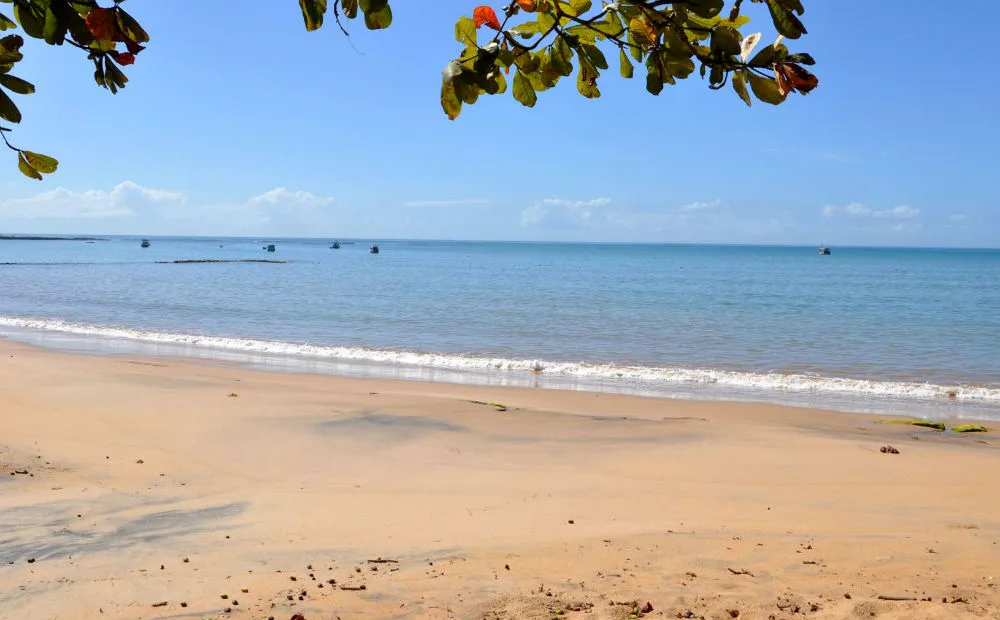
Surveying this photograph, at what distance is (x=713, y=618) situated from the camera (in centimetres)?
415

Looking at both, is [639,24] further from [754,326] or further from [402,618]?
[754,326]

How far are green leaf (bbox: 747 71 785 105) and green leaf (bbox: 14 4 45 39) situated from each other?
175cm

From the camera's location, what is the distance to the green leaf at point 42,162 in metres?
2.01

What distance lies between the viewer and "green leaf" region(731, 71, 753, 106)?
73.4 inches

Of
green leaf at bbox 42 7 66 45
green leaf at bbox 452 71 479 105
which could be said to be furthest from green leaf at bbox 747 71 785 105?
green leaf at bbox 42 7 66 45

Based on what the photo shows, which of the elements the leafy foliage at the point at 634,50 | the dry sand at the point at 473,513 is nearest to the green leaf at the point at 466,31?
the leafy foliage at the point at 634,50

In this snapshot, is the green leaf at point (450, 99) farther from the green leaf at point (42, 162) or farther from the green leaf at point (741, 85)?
the green leaf at point (42, 162)

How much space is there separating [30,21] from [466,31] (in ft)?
3.61

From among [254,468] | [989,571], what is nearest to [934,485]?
[989,571]

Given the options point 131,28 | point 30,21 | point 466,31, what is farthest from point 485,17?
point 30,21

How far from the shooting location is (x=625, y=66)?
89.3 inches

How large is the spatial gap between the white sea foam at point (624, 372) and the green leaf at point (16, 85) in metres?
13.5

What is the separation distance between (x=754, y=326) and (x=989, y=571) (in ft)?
64.5

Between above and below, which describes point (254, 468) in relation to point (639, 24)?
below
